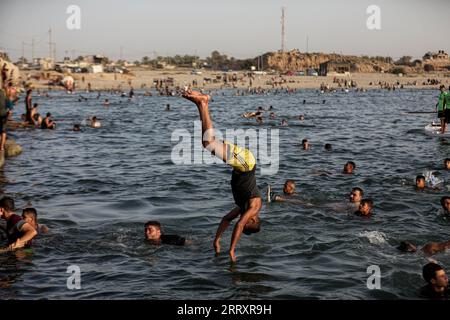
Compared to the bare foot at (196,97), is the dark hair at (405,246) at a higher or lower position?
lower

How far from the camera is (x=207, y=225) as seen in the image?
12.0 meters

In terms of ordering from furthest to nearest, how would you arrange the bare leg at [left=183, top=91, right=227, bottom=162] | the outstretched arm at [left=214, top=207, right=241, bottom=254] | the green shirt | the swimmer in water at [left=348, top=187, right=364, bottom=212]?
the green shirt
the swimmer in water at [left=348, top=187, right=364, bottom=212]
the outstretched arm at [left=214, top=207, right=241, bottom=254]
the bare leg at [left=183, top=91, right=227, bottom=162]

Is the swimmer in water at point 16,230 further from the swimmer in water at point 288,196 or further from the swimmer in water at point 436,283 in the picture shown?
the swimmer in water at point 436,283

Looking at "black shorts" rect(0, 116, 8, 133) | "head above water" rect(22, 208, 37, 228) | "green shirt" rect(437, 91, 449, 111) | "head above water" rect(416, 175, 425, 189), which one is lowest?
"head above water" rect(416, 175, 425, 189)

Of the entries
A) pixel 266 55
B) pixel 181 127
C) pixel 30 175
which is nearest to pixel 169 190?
pixel 30 175

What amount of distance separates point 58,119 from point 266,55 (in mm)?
140188

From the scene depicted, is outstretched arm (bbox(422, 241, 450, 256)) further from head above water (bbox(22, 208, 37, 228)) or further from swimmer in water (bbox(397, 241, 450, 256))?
head above water (bbox(22, 208, 37, 228))

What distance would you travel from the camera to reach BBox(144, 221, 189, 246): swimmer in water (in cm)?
1042

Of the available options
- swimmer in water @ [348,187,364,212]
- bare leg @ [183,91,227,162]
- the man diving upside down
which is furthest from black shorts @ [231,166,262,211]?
swimmer in water @ [348,187,364,212]

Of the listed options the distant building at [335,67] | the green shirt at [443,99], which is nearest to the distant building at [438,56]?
the distant building at [335,67]

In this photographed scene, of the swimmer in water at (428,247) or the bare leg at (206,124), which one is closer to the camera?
the bare leg at (206,124)

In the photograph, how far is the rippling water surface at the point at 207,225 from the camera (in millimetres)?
8461

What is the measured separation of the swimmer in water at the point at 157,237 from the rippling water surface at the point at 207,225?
20cm

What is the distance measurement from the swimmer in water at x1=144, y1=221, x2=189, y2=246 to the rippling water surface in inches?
7.7
